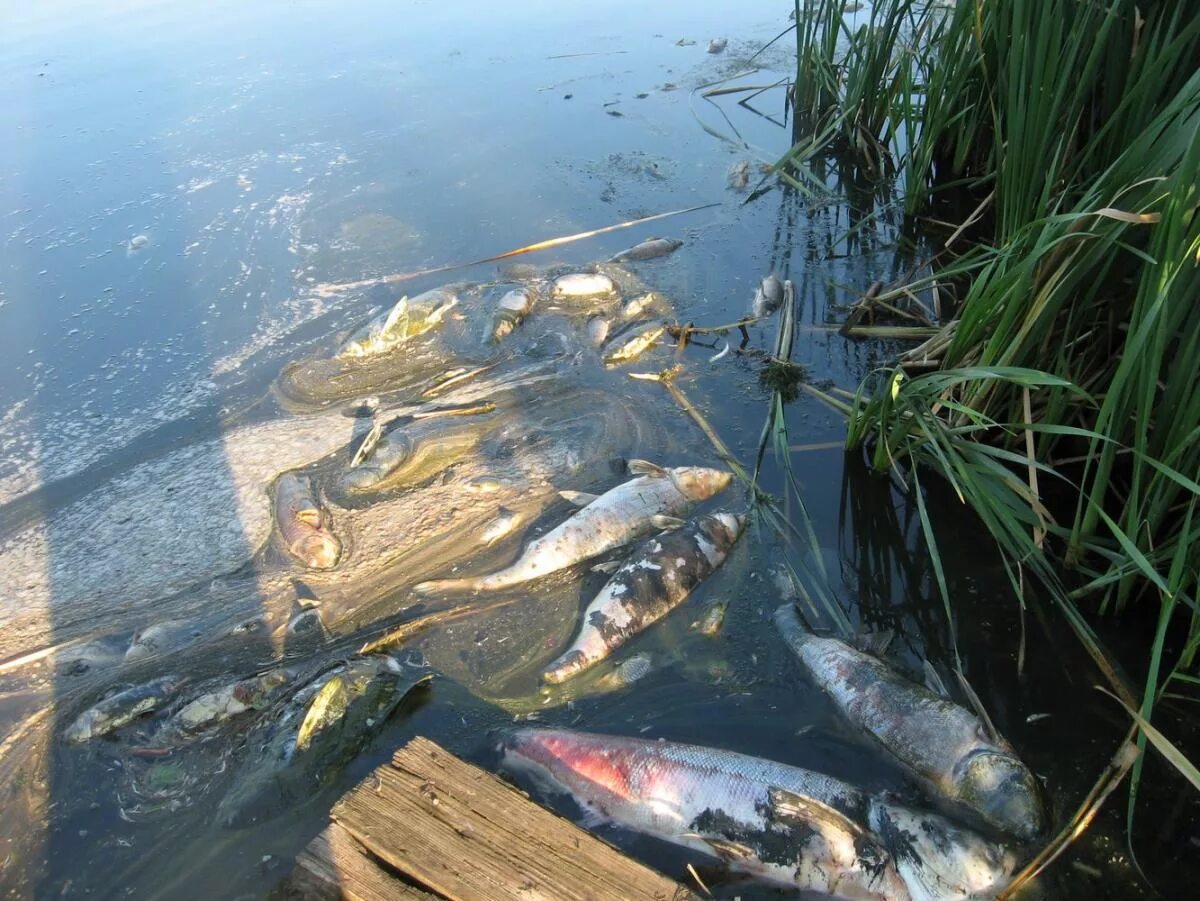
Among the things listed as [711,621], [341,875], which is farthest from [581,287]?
[341,875]

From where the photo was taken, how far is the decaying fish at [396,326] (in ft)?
18.5

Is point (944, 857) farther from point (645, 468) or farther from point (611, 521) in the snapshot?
point (645, 468)

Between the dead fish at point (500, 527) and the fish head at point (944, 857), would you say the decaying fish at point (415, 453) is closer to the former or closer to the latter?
the dead fish at point (500, 527)

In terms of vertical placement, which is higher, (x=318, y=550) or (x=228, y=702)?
(x=318, y=550)

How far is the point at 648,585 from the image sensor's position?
3.79 metres

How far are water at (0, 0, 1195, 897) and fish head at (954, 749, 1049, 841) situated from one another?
0.13m

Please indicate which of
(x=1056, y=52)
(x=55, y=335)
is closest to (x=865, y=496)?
(x=1056, y=52)

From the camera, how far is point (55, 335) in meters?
6.05

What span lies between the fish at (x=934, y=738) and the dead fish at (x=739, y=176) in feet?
16.8

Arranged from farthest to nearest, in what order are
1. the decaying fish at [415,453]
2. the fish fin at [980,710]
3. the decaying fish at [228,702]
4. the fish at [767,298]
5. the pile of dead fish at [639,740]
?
the fish at [767,298] → the decaying fish at [415,453] → the decaying fish at [228,702] → the fish fin at [980,710] → the pile of dead fish at [639,740]

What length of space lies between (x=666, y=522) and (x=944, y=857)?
190 centimetres

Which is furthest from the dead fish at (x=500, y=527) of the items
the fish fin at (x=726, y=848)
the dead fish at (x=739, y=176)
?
the dead fish at (x=739, y=176)

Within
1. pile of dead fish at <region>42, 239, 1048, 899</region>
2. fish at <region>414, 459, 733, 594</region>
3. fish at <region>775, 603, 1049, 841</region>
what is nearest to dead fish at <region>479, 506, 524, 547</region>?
pile of dead fish at <region>42, 239, 1048, 899</region>

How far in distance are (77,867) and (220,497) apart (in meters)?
2.05
